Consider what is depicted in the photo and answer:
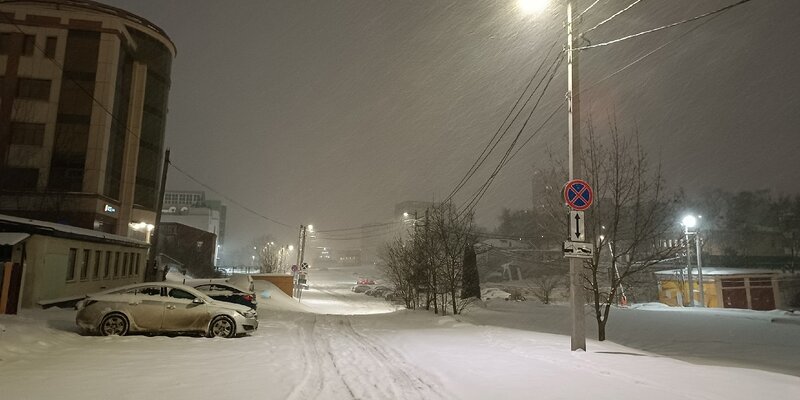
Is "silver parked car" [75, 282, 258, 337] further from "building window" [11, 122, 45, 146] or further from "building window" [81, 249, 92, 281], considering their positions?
"building window" [11, 122, 45, 146]

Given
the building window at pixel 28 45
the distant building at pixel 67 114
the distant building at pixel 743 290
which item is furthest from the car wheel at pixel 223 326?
the distant building at pixel 743 290

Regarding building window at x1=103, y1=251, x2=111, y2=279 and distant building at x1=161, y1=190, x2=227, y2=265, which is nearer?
building window at x1=103, y1=251, x2=111, y2=279

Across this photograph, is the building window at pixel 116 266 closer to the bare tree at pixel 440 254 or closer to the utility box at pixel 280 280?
the utility box at pixel 280 280

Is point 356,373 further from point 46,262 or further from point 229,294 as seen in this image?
point 46,262

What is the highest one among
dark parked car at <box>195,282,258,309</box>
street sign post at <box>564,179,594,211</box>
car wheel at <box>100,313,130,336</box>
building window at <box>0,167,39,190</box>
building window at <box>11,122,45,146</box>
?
building window at <box>11,122,45,146</box>

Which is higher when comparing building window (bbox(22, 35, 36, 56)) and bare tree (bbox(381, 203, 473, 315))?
building window (bbox(22, 35, 36, 56))

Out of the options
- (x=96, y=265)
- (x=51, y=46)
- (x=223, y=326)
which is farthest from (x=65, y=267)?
(x=51, y=46)

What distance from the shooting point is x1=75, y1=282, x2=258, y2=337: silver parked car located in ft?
38.7

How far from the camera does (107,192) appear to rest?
1542 inches

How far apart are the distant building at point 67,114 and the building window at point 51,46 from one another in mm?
78

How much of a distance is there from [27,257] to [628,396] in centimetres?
1856

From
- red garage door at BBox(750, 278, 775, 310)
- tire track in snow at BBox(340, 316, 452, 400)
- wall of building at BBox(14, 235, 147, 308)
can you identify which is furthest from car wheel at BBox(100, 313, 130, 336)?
red garage door at BBox(750, 278, 775, 310)

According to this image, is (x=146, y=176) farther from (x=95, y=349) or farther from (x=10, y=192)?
(x=95, y=349)

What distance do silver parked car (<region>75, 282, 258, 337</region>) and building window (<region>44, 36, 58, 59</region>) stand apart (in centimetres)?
3489
